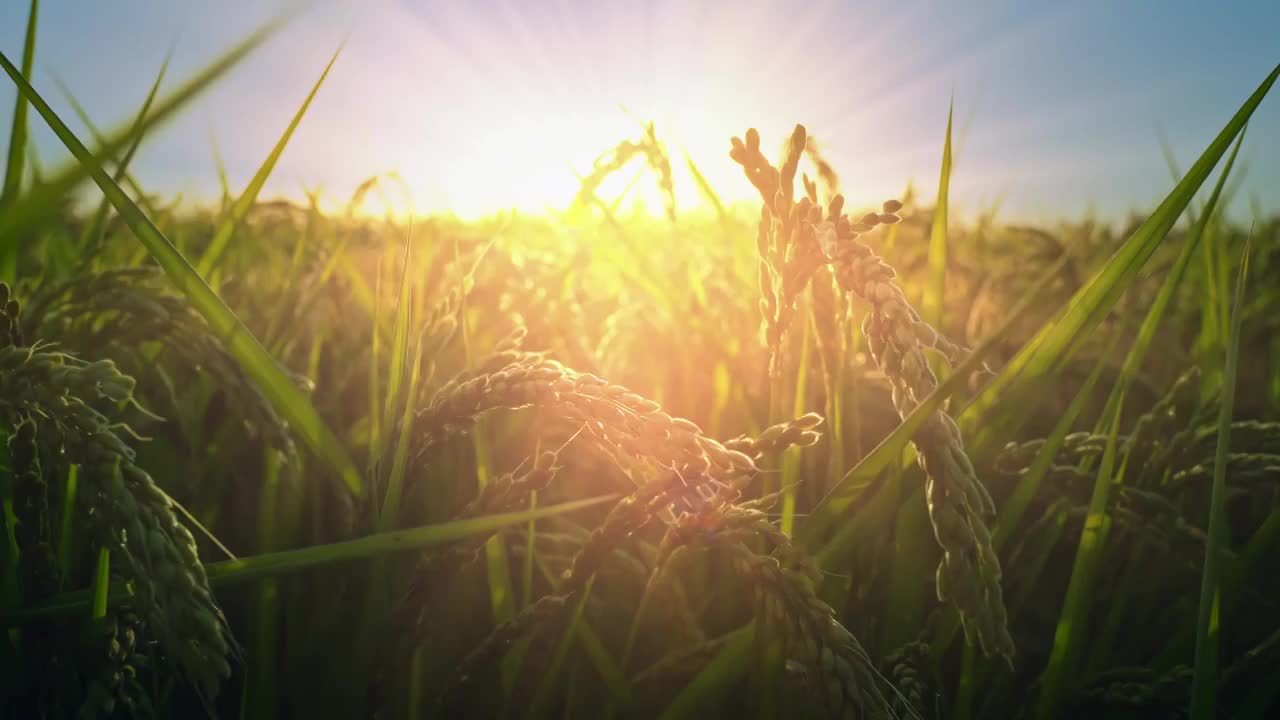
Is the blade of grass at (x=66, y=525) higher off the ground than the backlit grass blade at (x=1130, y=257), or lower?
lower

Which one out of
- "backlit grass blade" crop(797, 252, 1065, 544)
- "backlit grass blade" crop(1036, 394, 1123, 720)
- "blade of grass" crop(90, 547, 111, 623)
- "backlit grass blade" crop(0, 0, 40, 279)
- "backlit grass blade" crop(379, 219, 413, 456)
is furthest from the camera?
"backlit grass blade" crop(0, 0, 40, 279)

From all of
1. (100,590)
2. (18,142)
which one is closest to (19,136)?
(18,142)

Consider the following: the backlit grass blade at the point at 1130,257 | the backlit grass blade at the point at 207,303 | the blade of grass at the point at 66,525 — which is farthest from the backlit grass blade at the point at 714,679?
the blade of grass at the point at 66,525

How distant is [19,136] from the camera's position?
1.32 metres

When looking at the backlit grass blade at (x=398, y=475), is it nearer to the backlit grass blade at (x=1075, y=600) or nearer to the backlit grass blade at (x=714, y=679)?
the backlit grass blade at (x=714, y=679)

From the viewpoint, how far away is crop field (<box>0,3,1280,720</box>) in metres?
0.71

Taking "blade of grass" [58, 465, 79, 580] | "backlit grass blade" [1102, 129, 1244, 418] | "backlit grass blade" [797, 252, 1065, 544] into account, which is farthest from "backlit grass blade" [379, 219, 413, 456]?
"backlit grass blade" [1102, 129, 1244, 418]

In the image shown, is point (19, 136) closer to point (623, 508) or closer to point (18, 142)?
point (18, 142)

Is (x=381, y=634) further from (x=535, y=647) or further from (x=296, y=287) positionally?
(x=296, y=287)

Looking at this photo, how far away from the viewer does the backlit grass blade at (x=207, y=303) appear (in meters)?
0.90

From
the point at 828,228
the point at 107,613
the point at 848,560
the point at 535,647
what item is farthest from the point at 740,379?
the point at 107,613

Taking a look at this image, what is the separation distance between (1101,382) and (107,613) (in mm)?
2590

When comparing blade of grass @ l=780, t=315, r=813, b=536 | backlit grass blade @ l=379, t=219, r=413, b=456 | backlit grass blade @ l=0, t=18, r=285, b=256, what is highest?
backlit grass blade @ l=0, t=18, r=285, b=256

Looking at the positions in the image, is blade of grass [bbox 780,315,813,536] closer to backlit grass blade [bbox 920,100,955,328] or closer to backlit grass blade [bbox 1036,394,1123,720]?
backlit grass blade [bbox 920,100,955,328]
